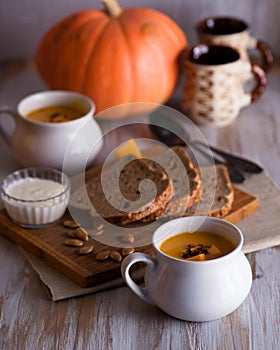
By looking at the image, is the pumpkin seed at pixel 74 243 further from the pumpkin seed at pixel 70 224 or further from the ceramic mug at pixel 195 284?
the ceramic mug at pixel 195 284

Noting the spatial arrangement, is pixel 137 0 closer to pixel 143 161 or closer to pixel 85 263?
pixel 143 161

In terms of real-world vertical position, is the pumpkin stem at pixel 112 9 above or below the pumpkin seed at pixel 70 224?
above

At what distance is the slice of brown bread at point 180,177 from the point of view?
1310 mm

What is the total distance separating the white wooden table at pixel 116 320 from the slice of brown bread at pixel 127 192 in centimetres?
17

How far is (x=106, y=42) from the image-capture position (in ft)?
5.53

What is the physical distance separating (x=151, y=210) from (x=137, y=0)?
982 millimetres

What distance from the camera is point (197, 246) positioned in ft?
3.60

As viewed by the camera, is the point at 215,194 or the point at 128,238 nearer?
the point at 128,238

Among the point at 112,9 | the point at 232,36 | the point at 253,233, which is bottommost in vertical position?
the point at 253,233

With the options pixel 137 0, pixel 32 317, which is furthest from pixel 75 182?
pixel 137 0

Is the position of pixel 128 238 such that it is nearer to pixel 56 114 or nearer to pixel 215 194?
pixel 215 194

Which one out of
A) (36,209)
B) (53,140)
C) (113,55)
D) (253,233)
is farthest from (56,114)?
(253,233)

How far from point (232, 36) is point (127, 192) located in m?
0.63

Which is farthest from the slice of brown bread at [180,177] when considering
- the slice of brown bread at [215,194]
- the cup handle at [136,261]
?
the cup handle at [136,261]
